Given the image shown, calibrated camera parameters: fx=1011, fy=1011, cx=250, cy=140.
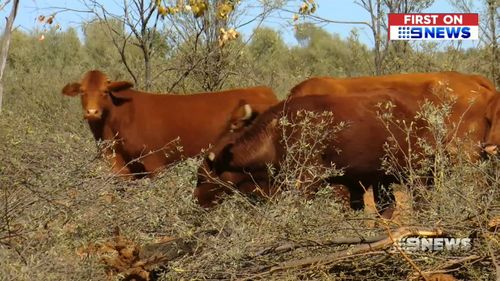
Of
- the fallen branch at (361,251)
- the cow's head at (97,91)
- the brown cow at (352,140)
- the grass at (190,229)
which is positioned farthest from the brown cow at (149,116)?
the fallen branch at (361,251)

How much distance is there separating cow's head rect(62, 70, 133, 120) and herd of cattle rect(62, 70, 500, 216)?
0.01 metres

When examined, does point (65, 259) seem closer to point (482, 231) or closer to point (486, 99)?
point (482, 231)

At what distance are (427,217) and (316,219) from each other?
0.68 meters

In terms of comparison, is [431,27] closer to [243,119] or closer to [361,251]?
[243,119]

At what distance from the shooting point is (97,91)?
11531mm

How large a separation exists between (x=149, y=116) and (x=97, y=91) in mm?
661

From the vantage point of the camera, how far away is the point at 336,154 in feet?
30.7

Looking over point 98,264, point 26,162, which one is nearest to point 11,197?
point 98,264

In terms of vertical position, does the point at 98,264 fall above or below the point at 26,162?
below

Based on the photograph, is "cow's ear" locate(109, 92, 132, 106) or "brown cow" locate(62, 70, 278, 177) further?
"cow's ear" locate(109, 92, 132, 106)

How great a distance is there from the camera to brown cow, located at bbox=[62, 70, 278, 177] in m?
11.3

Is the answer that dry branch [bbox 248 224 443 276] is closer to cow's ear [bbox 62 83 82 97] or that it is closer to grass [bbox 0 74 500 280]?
grass [bbox 0 74 500 280]

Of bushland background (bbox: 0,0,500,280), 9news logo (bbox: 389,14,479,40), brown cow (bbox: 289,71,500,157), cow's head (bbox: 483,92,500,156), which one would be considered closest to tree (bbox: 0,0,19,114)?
bushland background (bbox: 0,0,500,280)

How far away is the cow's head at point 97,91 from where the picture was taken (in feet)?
37.5
